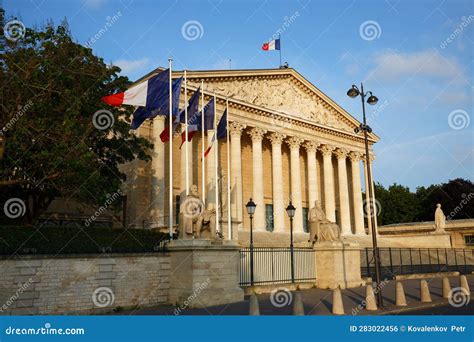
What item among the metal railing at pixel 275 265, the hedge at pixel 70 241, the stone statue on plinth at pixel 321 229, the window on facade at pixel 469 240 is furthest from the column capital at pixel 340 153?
the hedge at pixel 70 241

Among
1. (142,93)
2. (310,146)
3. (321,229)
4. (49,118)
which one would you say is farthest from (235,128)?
(49,118)

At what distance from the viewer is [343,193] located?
51.2m

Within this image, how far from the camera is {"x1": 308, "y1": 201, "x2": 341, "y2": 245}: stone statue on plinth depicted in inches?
938

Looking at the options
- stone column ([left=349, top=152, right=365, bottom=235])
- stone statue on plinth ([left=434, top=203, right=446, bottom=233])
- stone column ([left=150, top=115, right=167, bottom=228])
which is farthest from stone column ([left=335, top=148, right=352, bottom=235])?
stone column ([left=150, top=115, right=167, bottom=228])

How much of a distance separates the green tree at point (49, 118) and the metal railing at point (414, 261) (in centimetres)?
1868

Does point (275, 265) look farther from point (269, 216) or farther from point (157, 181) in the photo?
point (269, 216)

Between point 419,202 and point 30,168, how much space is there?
74829mm

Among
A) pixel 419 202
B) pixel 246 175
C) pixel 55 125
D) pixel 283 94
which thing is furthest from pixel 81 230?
pixel 419 202

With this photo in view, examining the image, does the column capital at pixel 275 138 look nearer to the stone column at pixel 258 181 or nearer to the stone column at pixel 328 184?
the stone column at pixel 258 181

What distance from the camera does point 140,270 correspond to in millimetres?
16906

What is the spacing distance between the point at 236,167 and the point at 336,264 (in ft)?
58.5

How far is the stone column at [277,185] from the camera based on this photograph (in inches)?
1657

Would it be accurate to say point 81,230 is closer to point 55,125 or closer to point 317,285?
point 55,125

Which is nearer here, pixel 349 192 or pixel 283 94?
pixel 283 94
